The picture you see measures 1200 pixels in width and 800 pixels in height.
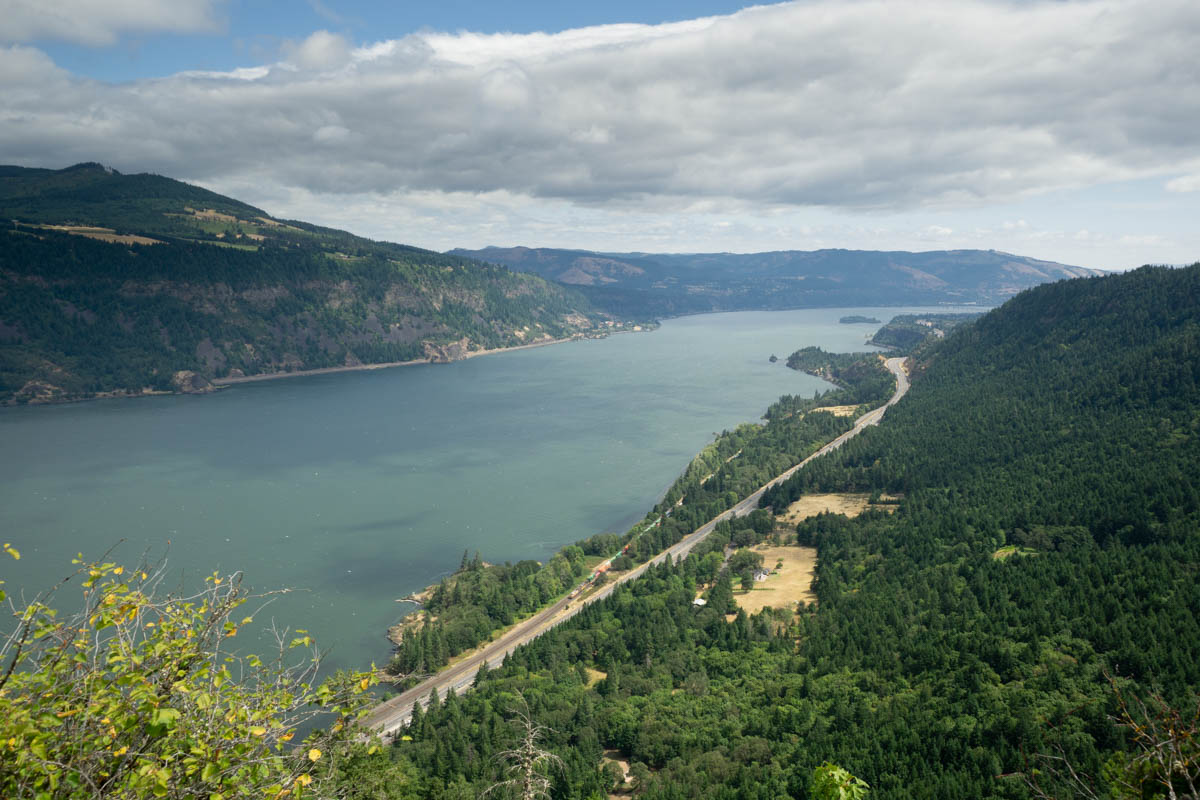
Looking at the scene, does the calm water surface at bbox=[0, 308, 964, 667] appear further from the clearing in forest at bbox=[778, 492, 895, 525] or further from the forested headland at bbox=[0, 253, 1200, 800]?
the clearing in forest at bbox=[778, 492, 895, 525]

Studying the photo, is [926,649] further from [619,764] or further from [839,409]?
[839,409]

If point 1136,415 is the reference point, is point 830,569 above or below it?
below

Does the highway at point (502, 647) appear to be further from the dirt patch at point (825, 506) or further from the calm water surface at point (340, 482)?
the calm water surface at point (340, 482)

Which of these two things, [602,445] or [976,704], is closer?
[976,704]

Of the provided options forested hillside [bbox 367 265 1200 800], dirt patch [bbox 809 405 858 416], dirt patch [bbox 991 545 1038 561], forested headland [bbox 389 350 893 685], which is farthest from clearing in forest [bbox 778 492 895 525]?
dirt patch [bbox 809 405 858 416]

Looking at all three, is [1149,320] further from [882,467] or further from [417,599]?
[417,599]

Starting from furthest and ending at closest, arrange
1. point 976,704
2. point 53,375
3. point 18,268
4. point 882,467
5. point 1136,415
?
1. point 18,268
2. point 53,375
3. point 882,467
4. point 1136,415
5. point 976,704

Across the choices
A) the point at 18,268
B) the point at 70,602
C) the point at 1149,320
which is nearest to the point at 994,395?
the point at 1149,320

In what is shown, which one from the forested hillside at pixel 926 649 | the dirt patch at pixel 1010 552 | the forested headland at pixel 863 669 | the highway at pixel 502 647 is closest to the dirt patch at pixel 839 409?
the forested headland at pixel 863 669
